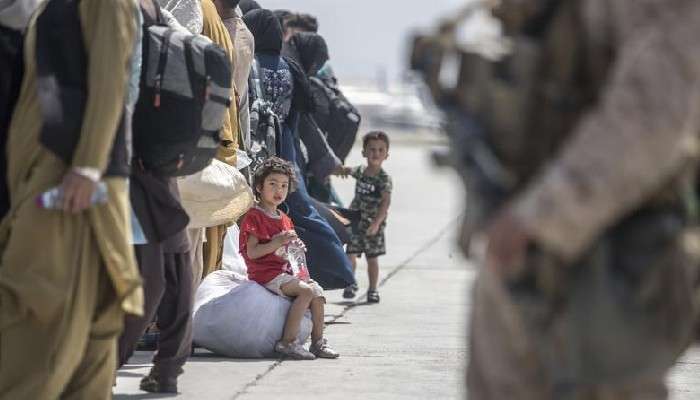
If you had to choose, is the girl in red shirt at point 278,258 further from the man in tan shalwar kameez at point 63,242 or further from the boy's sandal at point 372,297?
the man in tan shalwar kameez at point 63,242

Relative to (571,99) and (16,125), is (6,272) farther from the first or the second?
(571,99)

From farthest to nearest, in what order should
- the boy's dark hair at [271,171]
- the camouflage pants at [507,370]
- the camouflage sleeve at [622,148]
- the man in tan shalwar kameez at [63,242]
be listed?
the boy's dark hair at [271,171]
the man in tan shalwar kameez at [63,242]
the camouflage pants at [507,370]
the camouflage sleeve at [622,148]

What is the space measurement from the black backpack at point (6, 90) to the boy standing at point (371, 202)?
204 inches

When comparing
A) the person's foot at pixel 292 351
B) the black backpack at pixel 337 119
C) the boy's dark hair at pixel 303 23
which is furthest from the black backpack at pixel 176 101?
the boy's dark hair at pixel 303 23

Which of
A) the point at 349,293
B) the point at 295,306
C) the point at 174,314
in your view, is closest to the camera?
the point at 174,314

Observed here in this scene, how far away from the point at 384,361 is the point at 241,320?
0.73 meters

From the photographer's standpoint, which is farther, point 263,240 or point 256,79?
point 256,79

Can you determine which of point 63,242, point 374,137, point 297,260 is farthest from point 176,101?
point 374,137

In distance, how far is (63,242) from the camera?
5648 millimetres

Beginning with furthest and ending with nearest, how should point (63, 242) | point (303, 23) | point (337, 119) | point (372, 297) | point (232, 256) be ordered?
point (303, 23)
point (337, 119)
point (372, 297)
point (232, 256)
point (63, 242)

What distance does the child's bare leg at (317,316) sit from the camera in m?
8.42

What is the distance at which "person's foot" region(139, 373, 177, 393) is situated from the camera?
7.24 meters

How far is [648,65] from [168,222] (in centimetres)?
330

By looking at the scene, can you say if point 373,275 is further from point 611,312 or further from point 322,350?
point 611,312
